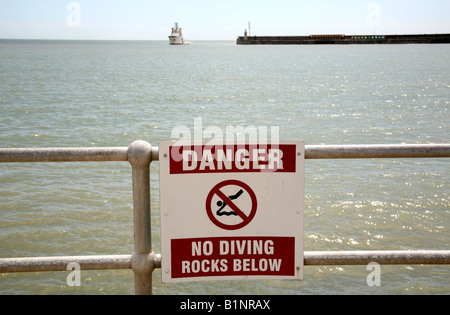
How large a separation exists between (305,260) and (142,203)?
0.92 m

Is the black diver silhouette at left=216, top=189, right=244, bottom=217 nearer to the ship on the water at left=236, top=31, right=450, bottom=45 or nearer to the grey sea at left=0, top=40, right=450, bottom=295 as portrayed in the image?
the grey sea at left=0, top=40, right=450, bottom=295

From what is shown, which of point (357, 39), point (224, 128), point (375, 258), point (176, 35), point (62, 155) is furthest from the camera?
point (176, 35)

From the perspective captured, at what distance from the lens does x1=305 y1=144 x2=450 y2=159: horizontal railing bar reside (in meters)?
2.59

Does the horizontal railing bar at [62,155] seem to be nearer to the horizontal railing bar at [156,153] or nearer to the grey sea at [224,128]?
the horizontal railing bar at [156,153]

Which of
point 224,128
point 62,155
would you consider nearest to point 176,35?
point 224,128

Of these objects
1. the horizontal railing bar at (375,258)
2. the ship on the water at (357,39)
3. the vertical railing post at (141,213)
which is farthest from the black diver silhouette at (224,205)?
the ship on the water at (357,39)

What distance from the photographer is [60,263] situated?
8.58 feet

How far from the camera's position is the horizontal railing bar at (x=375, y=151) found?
8.49ft

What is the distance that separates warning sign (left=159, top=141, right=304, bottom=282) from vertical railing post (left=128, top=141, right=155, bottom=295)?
85 millimetres

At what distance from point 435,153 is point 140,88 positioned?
32652 mm

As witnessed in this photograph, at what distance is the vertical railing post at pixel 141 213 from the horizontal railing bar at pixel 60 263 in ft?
0.25

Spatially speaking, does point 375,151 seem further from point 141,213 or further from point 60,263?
point 60,263

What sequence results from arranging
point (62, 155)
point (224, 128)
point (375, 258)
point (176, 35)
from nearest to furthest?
point (62, 155), point (375, 258), point (224, 128), point (176, 35)
